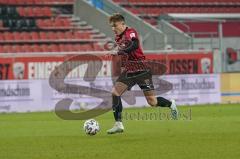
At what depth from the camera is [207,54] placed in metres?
29.9

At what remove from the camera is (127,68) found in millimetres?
15586

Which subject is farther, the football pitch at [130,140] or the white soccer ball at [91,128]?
the white soccer ball at [91,128]

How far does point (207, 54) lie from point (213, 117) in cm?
958

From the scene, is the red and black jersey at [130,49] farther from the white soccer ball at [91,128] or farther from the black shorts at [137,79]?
the white soccer ball at [91,128]

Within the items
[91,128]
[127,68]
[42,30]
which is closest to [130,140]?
[91,128]

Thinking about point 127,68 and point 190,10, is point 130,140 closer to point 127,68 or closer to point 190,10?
point 127,68

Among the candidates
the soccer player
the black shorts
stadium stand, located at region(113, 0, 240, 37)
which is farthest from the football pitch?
stadium stand, located at region(113, 0, 240, 37)

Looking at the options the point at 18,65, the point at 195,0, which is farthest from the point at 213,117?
the point at 195,0

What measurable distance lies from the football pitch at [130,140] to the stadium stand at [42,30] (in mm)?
14116

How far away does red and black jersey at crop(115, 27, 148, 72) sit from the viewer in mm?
14930

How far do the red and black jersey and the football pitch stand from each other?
1461 mm

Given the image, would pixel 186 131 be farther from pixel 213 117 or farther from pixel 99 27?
pixel 99 27

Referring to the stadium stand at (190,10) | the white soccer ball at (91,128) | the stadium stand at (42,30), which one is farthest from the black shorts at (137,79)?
the stadium stand at (190,10)

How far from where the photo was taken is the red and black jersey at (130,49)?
49.0 ft
